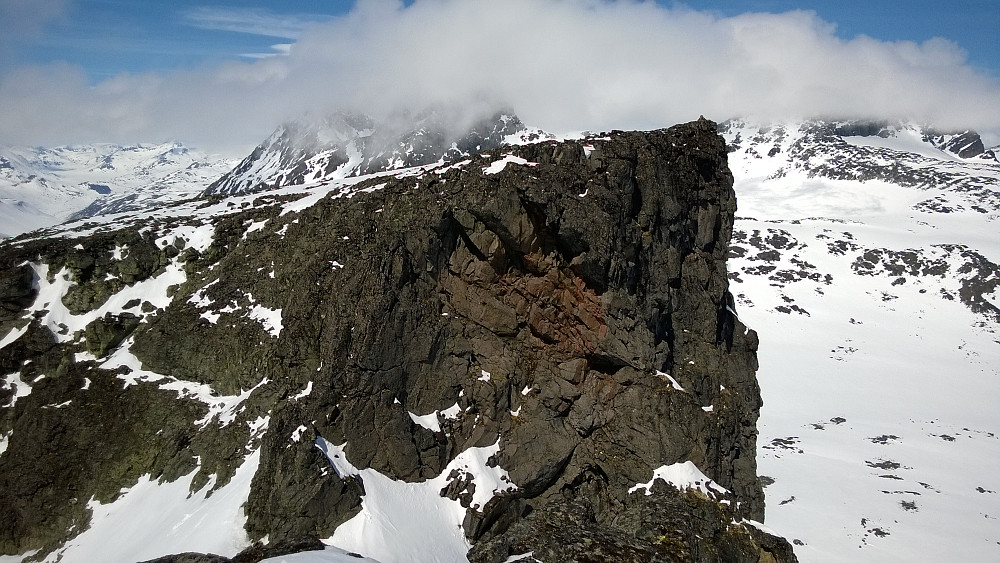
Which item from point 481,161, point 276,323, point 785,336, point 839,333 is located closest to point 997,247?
point 839,333

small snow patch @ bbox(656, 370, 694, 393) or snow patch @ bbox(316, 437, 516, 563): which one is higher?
small snow patch @ bbox(656, 370, 694, 393)

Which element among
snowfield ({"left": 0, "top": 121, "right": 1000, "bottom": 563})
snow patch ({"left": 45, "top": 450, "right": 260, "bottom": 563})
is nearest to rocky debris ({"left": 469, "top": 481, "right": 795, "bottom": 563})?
snowfield ({"left": 0, "top": 121, "right": 1000, "bottom": 563})

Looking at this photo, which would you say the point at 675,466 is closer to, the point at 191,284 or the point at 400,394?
the point at 400,394

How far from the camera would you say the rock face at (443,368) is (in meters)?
28.0

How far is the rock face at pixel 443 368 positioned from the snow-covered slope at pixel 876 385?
41437 millimetres

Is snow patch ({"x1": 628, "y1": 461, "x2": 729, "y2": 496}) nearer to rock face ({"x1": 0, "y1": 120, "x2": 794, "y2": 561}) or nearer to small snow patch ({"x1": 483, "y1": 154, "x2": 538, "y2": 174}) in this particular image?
rock face ({"x1": 0, "y1": 120, "x2": 794, "y2": 561})

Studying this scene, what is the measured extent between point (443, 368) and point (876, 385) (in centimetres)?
12052

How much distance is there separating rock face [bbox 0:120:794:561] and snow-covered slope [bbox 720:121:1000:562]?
41437 millimetres

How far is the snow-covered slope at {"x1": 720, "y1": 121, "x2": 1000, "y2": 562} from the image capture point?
66.0 meters

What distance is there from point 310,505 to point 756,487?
87.9ft

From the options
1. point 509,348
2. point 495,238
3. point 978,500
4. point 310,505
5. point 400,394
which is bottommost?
point 978,500

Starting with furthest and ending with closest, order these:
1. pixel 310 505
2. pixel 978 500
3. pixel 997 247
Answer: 1. pixel 997 247
2. pixel 978 500
3. pixel 310 505

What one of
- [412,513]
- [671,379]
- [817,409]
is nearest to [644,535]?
[671,379]

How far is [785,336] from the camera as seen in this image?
140 m
